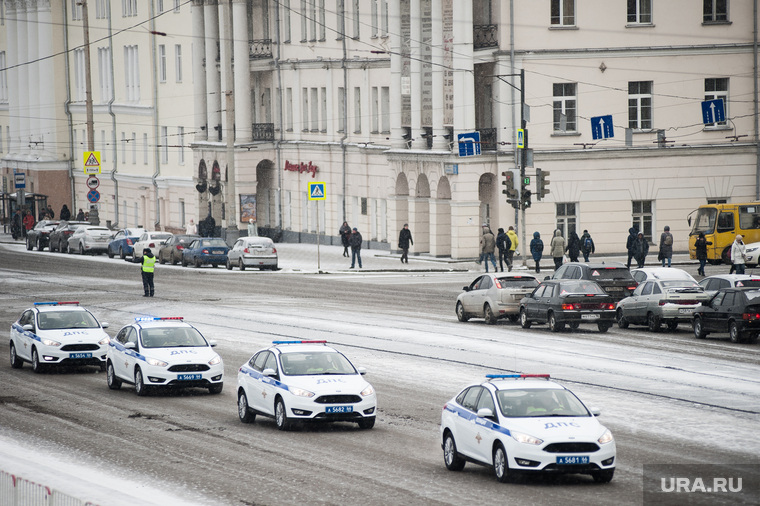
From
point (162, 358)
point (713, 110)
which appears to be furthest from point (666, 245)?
point (162, 358)

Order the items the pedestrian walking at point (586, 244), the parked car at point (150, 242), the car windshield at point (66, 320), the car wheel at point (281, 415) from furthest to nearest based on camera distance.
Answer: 1. the parked car at point (150, 242)
2. the pedestrian walking at point (586, 244)
3. the car windshield at point (66, 320)
4. the car wheel at point (281, 415)

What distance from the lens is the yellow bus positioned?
55.3 metres

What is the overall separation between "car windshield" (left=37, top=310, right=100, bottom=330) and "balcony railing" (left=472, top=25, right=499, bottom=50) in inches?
1295

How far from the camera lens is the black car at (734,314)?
1256 inches

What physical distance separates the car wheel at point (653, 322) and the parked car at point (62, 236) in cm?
4402

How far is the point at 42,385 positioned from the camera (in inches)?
1084

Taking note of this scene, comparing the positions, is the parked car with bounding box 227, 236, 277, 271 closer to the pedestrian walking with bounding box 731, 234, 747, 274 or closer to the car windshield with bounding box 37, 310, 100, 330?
the pedestrian walking with bounding box 731, 234, 747, 274

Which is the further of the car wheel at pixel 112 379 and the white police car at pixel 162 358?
the car wheel at pixel 112 379

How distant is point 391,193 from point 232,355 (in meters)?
34.9

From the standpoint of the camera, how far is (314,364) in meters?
21.9

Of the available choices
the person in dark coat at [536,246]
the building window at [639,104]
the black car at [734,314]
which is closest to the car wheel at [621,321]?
the black car at [734,314]

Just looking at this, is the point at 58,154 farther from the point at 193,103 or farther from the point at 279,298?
the point at 279,298

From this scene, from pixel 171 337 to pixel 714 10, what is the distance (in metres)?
40.4

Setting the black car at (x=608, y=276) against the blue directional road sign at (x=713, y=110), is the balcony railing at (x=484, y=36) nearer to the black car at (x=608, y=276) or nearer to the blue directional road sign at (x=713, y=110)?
the blue directional road sign at (x=713, y=110)
